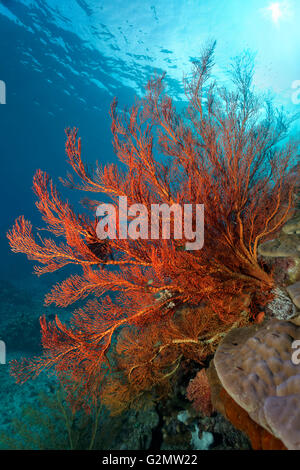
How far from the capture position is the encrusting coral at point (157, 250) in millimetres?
3283

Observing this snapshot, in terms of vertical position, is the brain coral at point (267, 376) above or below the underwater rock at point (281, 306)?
below

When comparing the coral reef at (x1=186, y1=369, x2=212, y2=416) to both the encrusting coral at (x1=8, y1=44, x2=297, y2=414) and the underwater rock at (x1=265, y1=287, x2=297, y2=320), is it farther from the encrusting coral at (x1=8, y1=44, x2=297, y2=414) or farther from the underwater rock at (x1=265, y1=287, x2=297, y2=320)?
the underwater rock at (x1=265, y1=287, x2=297, y2=320)

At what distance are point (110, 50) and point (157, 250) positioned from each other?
81.5 ft

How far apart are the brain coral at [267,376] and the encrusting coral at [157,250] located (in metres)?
0.60

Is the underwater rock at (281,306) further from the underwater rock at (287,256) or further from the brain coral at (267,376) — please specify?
the brain coral at (267,376)

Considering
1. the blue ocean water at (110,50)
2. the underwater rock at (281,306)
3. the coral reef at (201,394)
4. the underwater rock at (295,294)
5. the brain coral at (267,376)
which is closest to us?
the brain coral at (267,376)

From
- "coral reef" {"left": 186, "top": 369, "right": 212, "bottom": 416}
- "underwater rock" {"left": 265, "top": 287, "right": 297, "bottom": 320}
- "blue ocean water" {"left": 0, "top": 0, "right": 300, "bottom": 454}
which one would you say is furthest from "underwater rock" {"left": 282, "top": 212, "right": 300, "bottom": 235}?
"blue ocean water" {"left": 0, "top": 0, "right": 300, "bottom": 454}

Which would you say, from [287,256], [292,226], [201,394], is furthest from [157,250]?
[201,394]

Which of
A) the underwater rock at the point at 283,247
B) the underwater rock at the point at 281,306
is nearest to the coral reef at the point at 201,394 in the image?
the underwater rock at the point at 281,306

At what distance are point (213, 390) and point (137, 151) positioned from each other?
3.73m

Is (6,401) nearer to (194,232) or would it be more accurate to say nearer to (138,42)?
(194,232)

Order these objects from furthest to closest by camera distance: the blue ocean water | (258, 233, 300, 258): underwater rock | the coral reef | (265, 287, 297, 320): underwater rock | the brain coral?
1. the blue ocean water
2. the coral reef
3. (258, 233, 300, 258): underwater rock
4. (265, 287, 297, 320): underwater rock
5. the brain coral

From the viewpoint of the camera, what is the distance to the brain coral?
186cm

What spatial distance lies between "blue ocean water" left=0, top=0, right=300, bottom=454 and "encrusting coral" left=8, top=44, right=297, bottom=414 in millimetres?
9517
